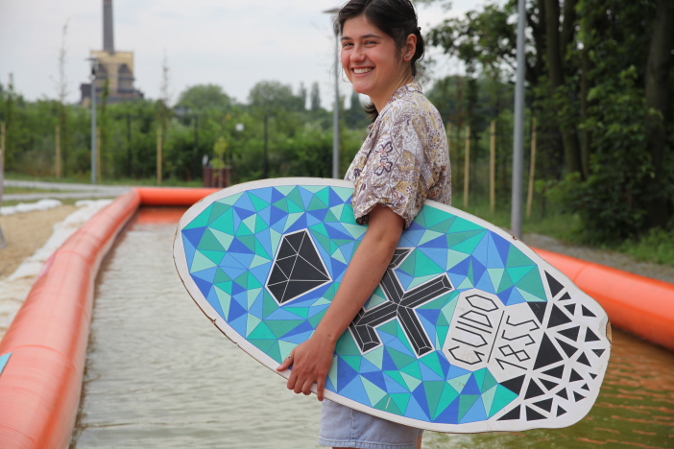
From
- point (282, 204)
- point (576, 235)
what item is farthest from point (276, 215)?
point (576, 235)

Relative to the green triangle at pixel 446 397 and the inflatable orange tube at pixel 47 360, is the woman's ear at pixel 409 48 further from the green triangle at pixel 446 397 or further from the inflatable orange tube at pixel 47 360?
the inflatable orange tube at pixel 47 360

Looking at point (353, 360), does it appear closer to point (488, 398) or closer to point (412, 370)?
point (412, 370)

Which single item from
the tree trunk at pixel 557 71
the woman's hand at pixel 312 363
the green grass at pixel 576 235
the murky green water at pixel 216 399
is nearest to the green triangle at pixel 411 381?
the woman's hand at pixel 312 363

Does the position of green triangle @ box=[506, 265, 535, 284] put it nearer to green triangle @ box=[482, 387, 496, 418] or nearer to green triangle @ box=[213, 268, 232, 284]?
green triangle @ box=[482, 387, 496, 418]

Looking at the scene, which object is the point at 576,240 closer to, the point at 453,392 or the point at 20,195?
the point at 453,392

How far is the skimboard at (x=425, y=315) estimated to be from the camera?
1905mm

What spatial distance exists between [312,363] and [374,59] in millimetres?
795

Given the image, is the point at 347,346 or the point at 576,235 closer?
the point at 347,346

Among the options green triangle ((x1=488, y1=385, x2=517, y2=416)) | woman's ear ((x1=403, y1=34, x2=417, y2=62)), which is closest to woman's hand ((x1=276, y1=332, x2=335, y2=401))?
green triangle ((x1=488, y1=385, x2=517, y2=416))

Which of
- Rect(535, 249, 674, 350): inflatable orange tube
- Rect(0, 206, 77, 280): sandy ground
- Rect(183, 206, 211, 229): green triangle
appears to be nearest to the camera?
Rect(183, 206, 211, 229): green triangle

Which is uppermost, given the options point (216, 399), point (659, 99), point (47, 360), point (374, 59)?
point (659, 99)

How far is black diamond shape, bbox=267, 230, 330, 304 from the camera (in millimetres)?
2033

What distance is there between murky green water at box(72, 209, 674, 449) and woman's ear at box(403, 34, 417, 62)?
8.63 ft

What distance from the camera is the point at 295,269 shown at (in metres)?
2.06
